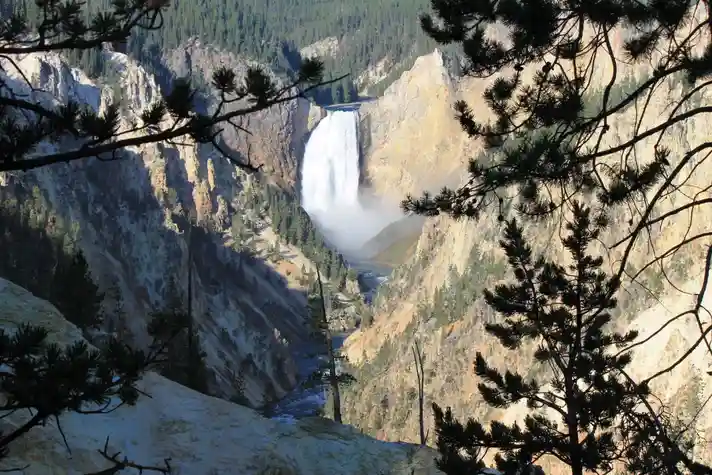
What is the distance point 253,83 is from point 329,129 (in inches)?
4361

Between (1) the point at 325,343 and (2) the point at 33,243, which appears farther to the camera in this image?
(2) the point at 33,243

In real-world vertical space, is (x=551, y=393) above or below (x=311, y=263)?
below

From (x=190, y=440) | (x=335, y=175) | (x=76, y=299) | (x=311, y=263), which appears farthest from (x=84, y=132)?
(x=335, y=175)

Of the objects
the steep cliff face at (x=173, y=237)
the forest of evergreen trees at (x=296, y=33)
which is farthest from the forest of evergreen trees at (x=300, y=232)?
the forest of evergreen trees at (x=296, y=33)

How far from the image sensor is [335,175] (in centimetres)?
11425

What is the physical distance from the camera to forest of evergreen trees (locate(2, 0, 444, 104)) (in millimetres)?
109438

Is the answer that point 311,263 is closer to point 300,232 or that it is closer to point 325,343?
point 300,232

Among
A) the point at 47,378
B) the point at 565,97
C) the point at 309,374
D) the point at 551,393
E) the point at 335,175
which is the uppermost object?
the point at 335,175

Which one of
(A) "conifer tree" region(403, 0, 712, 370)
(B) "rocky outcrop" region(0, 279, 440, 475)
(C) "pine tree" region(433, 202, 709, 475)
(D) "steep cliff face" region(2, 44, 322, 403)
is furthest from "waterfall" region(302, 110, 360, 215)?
(A) "conifer tree" region(403, 0, 712, 370)

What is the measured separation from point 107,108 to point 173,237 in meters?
65.2

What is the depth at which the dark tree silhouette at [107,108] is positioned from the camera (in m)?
4.08

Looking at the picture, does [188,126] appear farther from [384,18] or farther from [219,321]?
[384,18]

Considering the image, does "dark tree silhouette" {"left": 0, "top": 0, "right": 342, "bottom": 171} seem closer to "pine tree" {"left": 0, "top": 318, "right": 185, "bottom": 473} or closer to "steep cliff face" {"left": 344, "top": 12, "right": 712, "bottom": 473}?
"pine tree" {"left": 0, "top": 318, "right": 185, "bottom": 473}

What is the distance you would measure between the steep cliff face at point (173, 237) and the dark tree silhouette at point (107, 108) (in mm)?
37310
